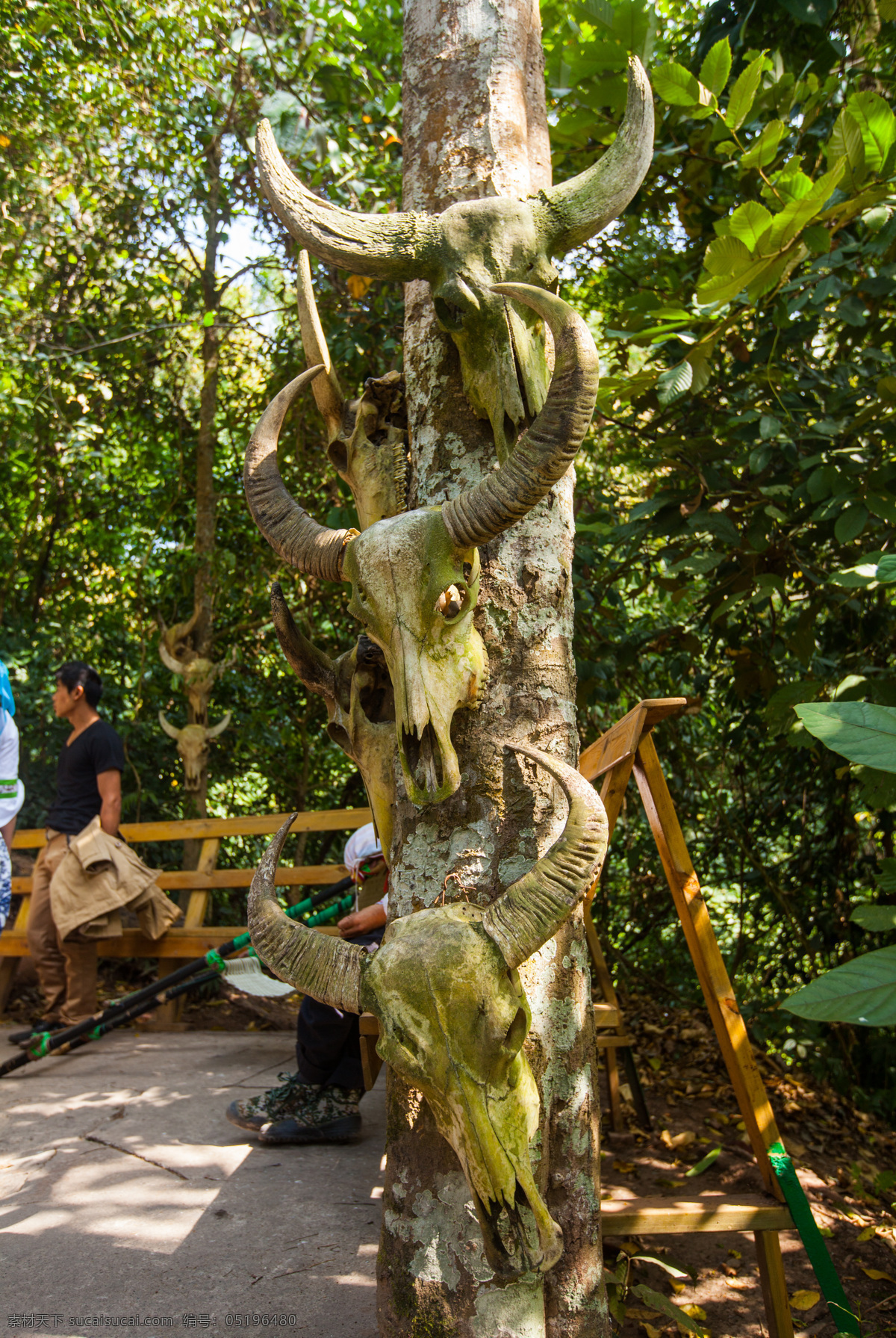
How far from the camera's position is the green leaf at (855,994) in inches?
54.8

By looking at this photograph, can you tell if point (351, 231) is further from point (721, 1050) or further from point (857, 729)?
point (721, 1050)

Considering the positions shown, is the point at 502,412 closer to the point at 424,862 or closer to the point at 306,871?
the point at 424,862

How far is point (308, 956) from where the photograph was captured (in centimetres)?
176

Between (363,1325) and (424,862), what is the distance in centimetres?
136

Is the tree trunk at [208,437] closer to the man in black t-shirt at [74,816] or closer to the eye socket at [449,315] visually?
the man in black t-shirt at [74,816]

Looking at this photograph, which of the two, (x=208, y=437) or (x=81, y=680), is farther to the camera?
(x=208, y=437)

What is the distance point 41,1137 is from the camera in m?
3.96

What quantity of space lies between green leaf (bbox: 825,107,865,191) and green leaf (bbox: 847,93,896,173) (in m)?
0.01

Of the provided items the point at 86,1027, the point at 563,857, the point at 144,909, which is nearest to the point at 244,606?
the point at 144,909

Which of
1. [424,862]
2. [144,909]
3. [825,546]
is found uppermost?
[825,546]

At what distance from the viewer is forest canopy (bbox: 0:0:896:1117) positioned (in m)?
3.68

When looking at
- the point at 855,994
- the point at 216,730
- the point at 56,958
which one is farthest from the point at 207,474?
the point at 855,994

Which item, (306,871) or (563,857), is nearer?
(563,857)

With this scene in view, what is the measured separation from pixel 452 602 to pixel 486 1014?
823 mm
